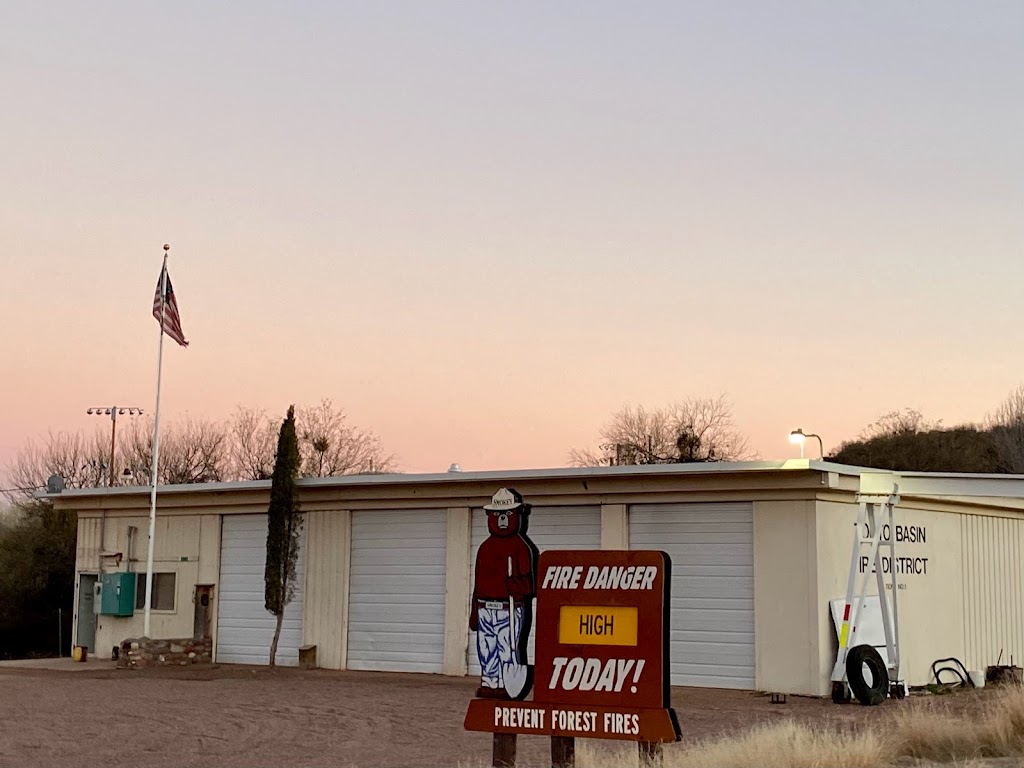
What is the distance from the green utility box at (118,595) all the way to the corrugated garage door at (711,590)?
13.1 metres

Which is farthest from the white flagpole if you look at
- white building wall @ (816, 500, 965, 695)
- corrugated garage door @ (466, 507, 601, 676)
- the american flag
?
white building wall @ (816, 500, 965, 695)

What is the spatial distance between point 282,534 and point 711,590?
361 inches

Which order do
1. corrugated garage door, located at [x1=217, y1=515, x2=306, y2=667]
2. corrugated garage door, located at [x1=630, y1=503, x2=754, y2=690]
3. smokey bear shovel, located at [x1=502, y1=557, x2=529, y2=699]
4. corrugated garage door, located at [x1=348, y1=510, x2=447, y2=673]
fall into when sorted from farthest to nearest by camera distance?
corrugated garage door, located at [x1=217, y1=515, x2=306, y2=667] < corrugated garage door, located at [x1=348, y1=510, x2=447, y2=673] < corrugated garage door, located at [x1=630, y1=503, x2=754, y2=690] < smokey bear shovel, located at [x1=502, y1=557, x2=529, y2=699]

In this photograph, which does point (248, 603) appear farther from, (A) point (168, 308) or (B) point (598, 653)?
(B) point (598, 653)

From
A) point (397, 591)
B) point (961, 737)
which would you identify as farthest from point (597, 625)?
point (397, 591)

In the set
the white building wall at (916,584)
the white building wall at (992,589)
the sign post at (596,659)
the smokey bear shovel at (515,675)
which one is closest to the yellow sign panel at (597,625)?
the sign post at (596,659)

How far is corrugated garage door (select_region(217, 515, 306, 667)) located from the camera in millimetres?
27891

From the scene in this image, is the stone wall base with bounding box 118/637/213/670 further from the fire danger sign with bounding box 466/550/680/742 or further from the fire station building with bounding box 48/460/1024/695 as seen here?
the fire danger sign with bounding box 466/550/680/742

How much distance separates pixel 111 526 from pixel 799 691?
1713cm

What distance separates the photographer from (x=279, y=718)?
726 inches

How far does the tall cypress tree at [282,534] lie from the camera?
27.3 m

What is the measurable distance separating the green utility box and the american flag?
18.6ft

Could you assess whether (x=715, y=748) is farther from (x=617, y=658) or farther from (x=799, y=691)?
(x=799, y=691)

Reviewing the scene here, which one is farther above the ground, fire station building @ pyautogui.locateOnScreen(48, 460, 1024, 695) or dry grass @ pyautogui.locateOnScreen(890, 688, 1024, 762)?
fire station building @ pyautogui.locateOnScreen(48, 460, 1024, 695)
